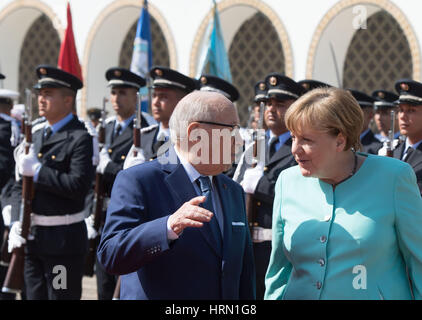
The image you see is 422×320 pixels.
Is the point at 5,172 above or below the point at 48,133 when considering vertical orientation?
below

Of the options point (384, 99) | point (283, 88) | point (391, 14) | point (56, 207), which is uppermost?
point (391, 14)

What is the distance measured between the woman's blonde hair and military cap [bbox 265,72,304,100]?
7.54 ft

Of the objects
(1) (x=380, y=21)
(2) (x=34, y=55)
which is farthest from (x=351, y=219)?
(2) (x=34, y=55)

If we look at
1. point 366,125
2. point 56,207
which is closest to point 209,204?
point 56,207

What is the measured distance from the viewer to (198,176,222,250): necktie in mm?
2131

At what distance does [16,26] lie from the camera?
1331 centimetres

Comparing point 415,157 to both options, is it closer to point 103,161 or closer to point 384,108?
point 103,161

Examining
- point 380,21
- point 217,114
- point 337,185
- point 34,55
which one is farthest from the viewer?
point 34,55

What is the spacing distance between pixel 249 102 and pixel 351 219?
10212 millimetres

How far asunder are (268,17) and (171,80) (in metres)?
5.23

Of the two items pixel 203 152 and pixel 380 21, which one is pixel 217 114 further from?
pixel 380 21

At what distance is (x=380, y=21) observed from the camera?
433 inches
